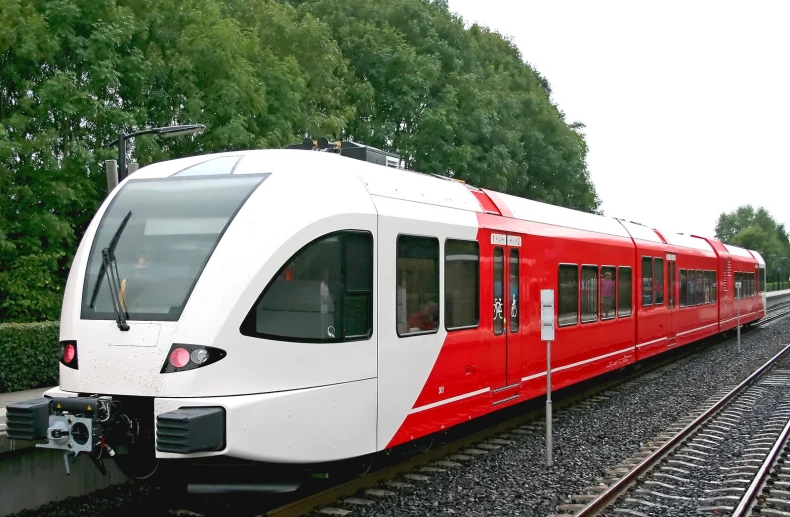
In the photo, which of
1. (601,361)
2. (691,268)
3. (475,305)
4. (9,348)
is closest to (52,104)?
(9,348)

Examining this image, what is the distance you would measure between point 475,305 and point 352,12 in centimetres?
2742

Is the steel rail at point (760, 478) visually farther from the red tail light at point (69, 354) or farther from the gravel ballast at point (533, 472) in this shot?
the red tail light at point (69, 354)

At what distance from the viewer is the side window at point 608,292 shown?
14594 mm

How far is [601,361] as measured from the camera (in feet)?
47.9

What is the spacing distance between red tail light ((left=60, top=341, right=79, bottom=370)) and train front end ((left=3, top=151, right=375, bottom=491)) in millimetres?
14

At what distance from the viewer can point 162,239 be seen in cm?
695

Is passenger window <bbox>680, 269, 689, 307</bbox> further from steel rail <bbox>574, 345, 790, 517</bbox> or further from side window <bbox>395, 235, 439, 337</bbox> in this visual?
side window <bbox>395, 235, 439, 337</bbox>

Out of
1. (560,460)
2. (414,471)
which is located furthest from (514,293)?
(414,471)

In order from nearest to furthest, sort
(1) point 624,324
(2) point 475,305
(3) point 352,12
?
(2) point 475,305 < (1) point 624,324 < (3) point 352,12

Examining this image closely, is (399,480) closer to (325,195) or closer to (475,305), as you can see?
(475,305)

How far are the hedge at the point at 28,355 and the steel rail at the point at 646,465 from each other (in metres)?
8.99

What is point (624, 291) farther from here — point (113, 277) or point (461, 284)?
point (113, 277)

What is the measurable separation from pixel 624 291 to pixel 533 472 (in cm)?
741

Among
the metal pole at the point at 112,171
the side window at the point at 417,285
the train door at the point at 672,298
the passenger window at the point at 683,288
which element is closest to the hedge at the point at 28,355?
the metal pole at the point at 112,171
